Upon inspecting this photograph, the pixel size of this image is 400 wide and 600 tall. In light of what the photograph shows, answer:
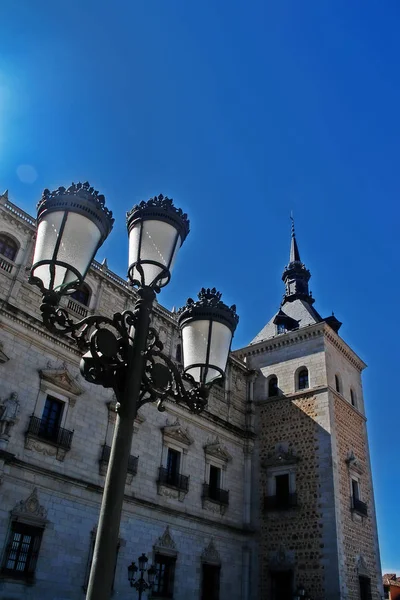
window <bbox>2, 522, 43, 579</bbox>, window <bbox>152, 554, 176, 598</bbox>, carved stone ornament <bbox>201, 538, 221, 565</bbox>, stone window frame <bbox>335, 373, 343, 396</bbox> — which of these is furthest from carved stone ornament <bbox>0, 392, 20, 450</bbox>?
stone window frame <bbox>335, 373, 343, 396</bbox>

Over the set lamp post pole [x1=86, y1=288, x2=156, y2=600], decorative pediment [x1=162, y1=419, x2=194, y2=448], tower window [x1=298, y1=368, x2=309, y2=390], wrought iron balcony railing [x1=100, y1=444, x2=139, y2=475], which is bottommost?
lamp post pole [x1=86, y1=288, x2=156, y2=600]

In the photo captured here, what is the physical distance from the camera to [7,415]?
13367 mm

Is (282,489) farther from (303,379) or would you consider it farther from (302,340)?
(302,340)

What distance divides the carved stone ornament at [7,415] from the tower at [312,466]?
11597mm

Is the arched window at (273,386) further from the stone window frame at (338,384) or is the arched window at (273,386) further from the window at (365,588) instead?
the window at (365,588)

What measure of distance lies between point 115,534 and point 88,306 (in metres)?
13.8

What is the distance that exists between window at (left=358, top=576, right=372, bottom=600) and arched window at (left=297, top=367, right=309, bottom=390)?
748cm

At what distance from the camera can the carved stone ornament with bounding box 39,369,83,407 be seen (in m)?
15.0

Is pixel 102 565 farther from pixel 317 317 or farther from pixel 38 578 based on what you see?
pixel 317 317

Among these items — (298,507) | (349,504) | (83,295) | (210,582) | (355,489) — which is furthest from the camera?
(355,489)

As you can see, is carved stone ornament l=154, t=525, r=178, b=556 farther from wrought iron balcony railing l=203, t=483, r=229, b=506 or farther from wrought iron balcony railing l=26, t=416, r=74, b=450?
wrought iron balcony railing l=26, t=416, r=74, b=450

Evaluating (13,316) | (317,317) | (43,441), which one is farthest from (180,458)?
(317,317)

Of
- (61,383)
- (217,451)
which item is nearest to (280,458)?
(217,451)

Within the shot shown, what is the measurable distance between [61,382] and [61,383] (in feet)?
0.10
